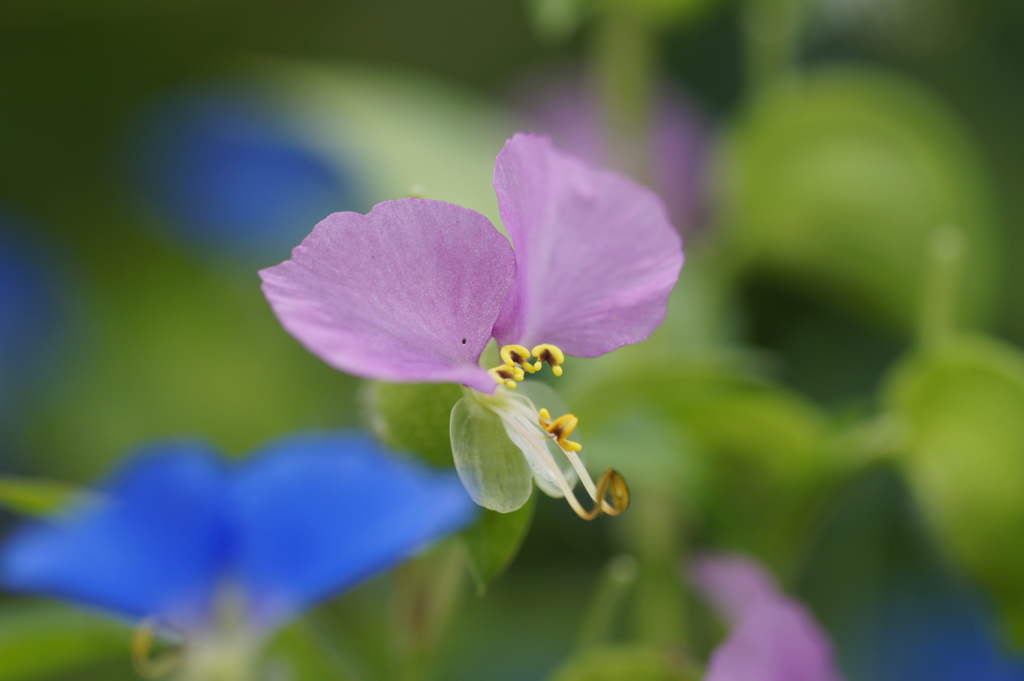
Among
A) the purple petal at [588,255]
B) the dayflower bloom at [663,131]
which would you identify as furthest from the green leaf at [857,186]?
the purple petal at [588,255]

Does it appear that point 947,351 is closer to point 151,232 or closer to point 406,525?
point 406,525

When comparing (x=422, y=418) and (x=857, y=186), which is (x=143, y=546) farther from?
(x=857, y=186)

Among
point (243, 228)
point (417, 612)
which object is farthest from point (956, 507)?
point (243, 228)

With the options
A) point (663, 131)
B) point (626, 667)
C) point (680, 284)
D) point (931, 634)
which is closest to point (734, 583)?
point (626, 667)

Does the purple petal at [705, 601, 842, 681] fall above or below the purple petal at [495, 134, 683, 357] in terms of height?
below

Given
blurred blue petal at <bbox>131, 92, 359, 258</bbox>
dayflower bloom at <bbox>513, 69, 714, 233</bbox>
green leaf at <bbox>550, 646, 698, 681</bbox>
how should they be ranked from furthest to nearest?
blurred blue petal at <bbox>131, 92, 359, 258</bbox> < dayflower bloom at <bbox>513, 69, 714, 233</bbox> < green leaf at <bbox>550, 646, 698, 681</bbox>

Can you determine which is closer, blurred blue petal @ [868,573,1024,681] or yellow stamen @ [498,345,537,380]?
yellow stamen @ [498,345,537,380]

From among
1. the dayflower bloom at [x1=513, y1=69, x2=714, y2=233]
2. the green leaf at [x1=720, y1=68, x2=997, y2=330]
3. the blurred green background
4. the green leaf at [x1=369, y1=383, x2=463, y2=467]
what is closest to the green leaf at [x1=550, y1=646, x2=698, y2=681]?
the blurred green background

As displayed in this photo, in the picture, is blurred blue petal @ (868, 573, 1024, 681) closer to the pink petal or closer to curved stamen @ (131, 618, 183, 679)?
the pink petal
